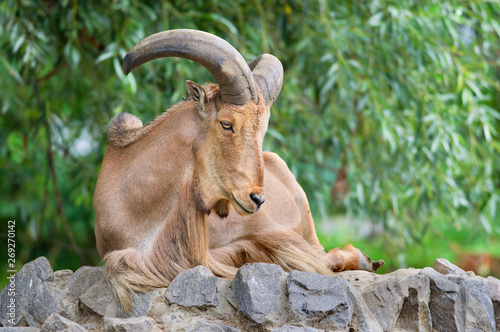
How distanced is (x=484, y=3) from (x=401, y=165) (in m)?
1.80

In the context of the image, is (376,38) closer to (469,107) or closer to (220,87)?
(469,107)

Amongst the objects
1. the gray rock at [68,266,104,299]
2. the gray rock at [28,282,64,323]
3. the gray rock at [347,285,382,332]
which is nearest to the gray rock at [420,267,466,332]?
the gray rock at [347,285,382,332]

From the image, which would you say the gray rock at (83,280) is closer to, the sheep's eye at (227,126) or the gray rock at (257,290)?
the gray rock at (257,290)

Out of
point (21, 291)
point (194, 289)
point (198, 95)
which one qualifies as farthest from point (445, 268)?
point (21, 291)

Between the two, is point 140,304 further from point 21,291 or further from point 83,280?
point 21,291

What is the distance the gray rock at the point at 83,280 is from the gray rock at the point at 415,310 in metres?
1.71

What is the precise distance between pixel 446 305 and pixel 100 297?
1.90m

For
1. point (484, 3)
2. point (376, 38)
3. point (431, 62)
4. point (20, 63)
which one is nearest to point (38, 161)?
point (20, 63)

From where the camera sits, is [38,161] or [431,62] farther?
[38,161]

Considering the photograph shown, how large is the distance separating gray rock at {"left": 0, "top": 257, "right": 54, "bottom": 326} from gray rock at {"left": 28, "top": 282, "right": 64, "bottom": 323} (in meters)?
0.03

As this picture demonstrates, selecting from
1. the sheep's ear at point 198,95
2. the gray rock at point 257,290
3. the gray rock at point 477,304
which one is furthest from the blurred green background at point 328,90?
the gray rock at point 257,290

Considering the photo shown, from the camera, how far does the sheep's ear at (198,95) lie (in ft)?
11.4

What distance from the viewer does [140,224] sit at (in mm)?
3521

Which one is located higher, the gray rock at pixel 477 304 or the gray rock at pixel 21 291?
the gray rock at pixel 21 291
